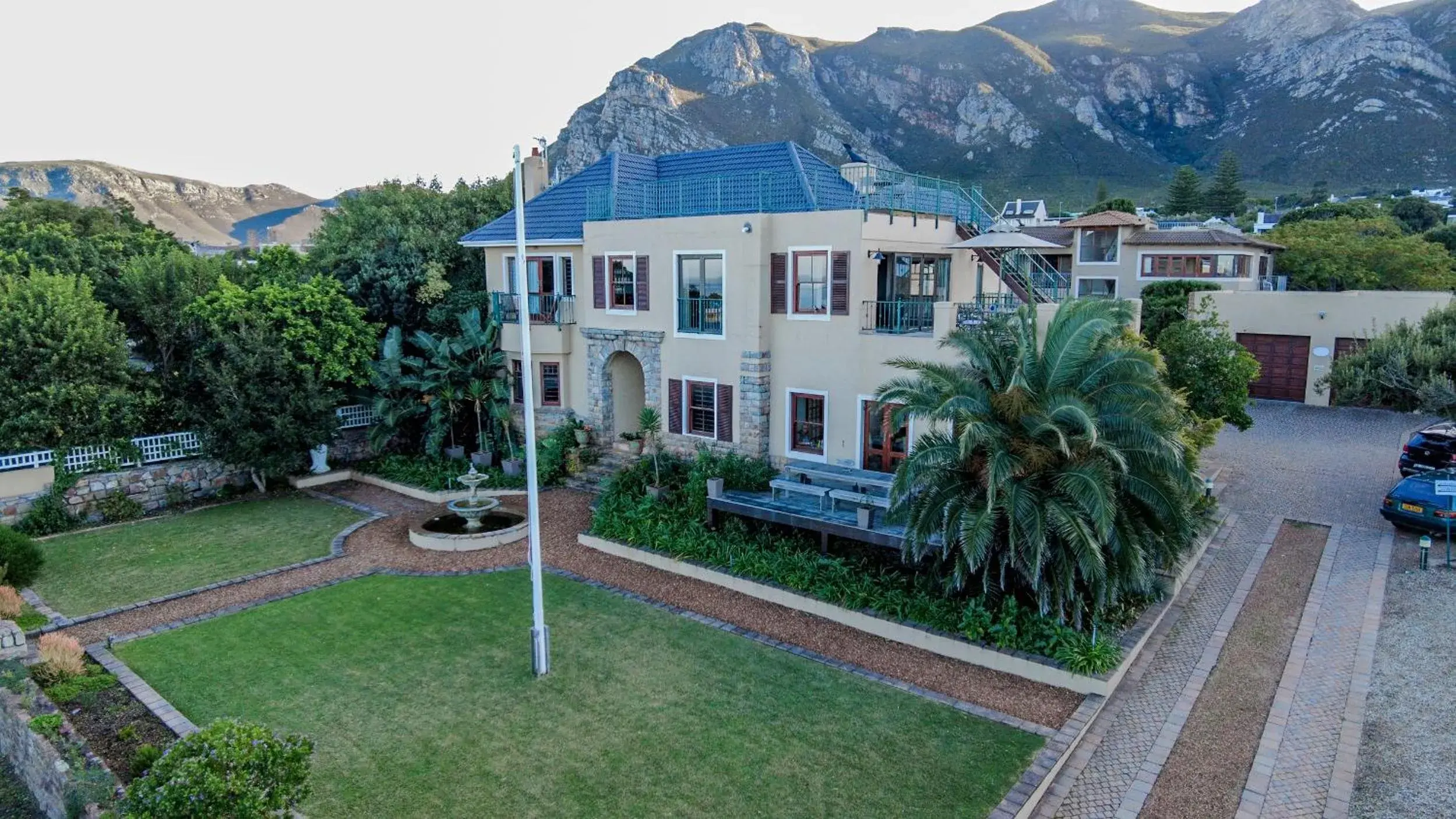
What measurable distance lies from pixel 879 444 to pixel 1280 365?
76.7ft

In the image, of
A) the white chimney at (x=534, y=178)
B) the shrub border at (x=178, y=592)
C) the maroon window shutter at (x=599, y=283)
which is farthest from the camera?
the white chimney at (x=534, y=178)

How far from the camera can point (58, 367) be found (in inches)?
744

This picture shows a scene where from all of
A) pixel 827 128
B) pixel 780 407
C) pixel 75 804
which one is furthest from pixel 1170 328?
pixel 827 128

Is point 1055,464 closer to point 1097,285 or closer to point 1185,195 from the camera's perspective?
point 1097,285

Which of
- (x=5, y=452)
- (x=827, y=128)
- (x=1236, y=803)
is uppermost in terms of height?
(x=827, y=128)

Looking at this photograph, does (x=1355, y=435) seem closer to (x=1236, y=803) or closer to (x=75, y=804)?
(x=1236, y=803)

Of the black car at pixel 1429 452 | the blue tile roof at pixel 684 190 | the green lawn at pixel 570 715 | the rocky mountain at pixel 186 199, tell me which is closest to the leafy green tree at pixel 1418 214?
the black car at pixel 1429 452

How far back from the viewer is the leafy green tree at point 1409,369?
18031 mm

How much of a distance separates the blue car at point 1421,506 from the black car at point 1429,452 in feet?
9.00

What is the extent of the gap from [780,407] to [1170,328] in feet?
33.2

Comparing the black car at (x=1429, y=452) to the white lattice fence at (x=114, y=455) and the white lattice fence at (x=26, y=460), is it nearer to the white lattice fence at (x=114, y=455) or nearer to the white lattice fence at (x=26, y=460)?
the white lattice fence at (x=114, y=455)

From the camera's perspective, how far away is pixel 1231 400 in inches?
755

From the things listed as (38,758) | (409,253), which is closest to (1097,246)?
(409,253)

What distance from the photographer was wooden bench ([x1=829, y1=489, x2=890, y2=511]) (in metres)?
15.1
